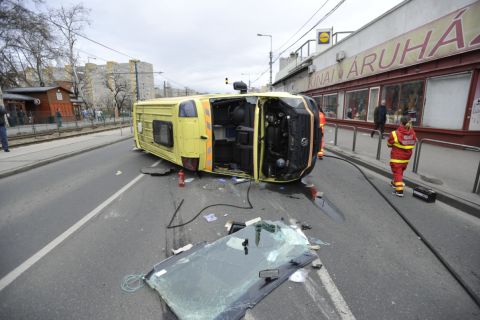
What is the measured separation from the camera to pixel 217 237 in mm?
3406

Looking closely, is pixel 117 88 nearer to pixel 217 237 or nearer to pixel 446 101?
pixel 446 101

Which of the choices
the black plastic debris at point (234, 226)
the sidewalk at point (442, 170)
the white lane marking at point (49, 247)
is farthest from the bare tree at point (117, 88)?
the black plastic debris at point (234, 226)

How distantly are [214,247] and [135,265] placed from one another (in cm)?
93

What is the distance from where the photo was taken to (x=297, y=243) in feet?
10.3

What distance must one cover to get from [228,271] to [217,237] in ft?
2.72

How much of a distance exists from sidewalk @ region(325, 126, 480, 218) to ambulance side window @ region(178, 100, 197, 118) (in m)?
5.18

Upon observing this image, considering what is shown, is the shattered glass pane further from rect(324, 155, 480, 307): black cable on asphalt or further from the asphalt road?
rect(324, 155, 480, 307): black cable on asphalt

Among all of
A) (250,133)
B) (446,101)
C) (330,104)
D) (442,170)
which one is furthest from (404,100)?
(250,133)

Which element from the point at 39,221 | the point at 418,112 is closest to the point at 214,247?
the point at 39,221

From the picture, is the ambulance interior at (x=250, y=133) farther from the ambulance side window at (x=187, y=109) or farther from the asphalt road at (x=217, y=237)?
the asphalt road at (x=217, y=237)

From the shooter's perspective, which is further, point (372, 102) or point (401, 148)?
point (372, 102)

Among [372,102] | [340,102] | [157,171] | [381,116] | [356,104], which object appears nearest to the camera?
[157,171]

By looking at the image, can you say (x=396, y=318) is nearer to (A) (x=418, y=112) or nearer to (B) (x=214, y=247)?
(B) (x=214, y=247)

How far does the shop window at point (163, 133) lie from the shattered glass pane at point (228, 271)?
12.4ft
